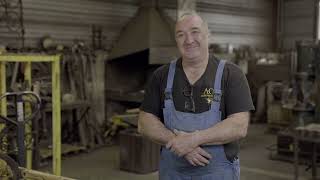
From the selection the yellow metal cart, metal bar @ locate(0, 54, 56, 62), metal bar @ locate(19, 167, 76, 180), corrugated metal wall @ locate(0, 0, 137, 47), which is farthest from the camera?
corrugated metal wall @ locate(0, 0, 137, 47)

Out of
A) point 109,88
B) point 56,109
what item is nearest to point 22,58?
point 56,109

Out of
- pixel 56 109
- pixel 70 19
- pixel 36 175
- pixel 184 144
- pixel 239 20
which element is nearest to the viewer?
pixel 184 144

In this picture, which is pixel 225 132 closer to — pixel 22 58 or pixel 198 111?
pixel 198 111

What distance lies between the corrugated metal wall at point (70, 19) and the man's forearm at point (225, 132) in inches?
186

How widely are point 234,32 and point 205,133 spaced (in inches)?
343

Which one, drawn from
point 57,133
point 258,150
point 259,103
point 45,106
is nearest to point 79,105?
point 45,106

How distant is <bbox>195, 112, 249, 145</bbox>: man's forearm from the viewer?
182 cm

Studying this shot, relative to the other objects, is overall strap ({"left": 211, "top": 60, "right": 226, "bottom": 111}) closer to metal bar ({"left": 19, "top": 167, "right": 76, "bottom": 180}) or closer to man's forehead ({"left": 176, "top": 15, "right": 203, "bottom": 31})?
man's forehead ({"left": 176, "top": 15, "right": 203, "bottom": 31})

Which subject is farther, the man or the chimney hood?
the chimney hood

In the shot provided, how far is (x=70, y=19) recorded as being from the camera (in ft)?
22.2

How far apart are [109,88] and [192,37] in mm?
5606

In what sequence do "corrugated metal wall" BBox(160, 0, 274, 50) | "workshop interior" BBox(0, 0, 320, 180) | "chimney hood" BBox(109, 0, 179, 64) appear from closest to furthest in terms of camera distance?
"workshop interior" BBox(0, 0, 320, 180)
"chimney hood" BBox(109, 0, 179, 64)
"corrugated metal wall" BBox(160, 0, 274, 50)

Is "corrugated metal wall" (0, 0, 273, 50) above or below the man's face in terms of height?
above

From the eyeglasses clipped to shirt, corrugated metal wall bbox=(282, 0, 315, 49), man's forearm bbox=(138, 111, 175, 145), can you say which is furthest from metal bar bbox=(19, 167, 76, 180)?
corrugated metal wall bbox=(282, 0, 315, 49)
